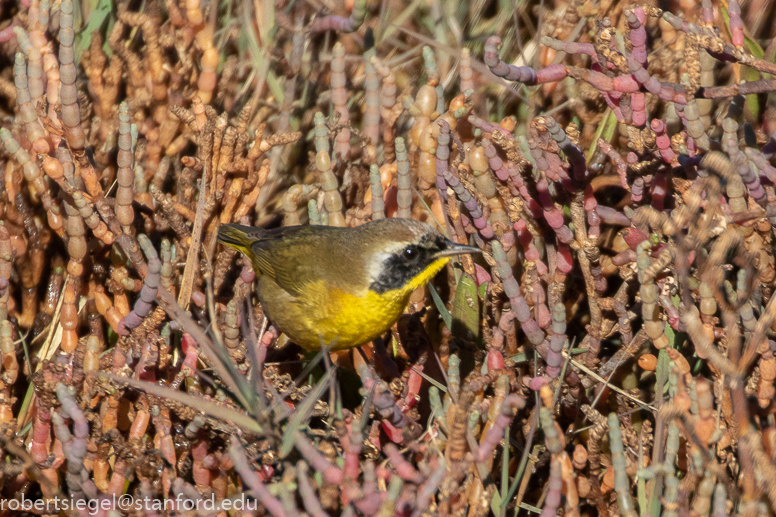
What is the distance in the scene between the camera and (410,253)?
8.51 ft

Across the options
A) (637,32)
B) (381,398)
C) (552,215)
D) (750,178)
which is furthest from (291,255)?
(750,178)

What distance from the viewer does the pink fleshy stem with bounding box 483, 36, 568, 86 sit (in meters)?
1.89

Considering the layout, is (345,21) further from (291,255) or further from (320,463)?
(320,463)

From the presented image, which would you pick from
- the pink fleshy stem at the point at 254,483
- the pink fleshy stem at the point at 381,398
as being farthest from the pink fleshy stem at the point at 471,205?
the pink fleshy stem at the point at 254,483

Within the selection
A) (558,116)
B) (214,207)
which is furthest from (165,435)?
(558,116)

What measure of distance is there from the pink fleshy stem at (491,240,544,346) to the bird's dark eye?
0.56 meters

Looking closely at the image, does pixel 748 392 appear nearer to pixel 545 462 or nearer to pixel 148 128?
pixel 545 462

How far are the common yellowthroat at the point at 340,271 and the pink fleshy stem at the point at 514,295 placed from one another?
1.22ft

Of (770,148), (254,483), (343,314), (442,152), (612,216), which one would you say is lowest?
(343,314)

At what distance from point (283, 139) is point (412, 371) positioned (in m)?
0.98

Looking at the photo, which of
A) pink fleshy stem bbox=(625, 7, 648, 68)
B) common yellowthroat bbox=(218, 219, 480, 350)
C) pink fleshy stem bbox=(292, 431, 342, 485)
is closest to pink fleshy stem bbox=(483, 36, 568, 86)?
pink fleshy stem bbox=(625, 7, 648, 68)

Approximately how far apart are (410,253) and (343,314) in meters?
0.33

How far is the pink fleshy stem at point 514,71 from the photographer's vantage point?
189cm

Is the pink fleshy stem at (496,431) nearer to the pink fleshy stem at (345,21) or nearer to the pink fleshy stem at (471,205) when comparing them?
the pink fleshy stem at (471,205)
